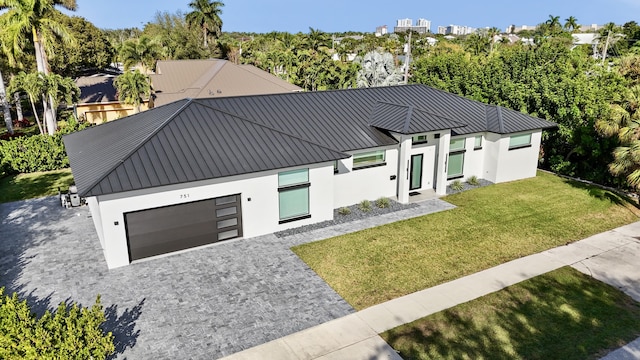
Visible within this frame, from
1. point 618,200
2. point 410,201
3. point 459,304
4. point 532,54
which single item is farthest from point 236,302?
point 532,54

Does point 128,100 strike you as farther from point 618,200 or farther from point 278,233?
point 618,200

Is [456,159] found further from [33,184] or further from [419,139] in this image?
[33,184]

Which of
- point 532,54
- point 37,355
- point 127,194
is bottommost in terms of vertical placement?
point 37,355

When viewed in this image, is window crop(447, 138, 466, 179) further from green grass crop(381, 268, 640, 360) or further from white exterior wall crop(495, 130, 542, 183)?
green grass crop(381, 268, 640, 360)

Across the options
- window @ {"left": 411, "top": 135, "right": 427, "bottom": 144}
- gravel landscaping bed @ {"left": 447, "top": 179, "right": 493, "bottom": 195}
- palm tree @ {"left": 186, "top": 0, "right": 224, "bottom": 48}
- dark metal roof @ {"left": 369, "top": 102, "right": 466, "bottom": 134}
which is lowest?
gravel landscaping bed @ {"left": 447, "top": 179, "right": 493, "bottom": 195}

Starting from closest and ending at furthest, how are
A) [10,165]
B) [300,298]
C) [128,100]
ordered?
[300,298]
[10,165]
[128,100]

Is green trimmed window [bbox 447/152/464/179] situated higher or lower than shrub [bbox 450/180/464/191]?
higher

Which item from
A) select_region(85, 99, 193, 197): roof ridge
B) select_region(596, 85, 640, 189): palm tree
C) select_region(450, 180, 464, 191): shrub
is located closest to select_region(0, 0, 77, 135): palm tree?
select_region(85, 99, 193, 197): roof ridge
